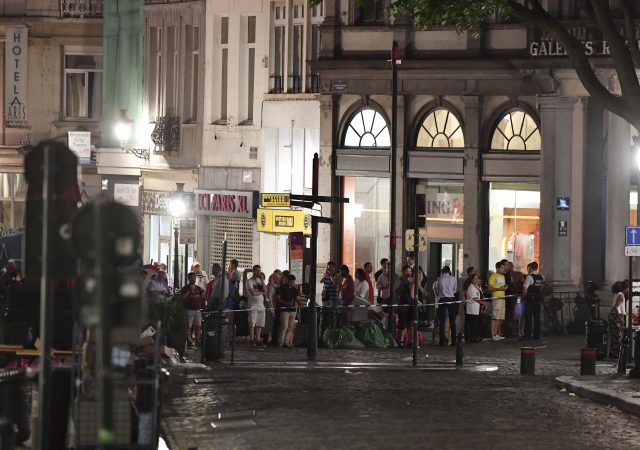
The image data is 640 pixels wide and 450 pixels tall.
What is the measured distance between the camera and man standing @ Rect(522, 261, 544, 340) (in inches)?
1355

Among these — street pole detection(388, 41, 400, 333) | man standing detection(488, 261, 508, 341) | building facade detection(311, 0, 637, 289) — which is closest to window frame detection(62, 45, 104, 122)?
building facade detection(311, 0, 637, 289)

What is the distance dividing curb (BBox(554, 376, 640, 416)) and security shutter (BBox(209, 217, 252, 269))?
2047 cm

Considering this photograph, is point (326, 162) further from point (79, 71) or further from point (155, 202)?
point (79, 71)

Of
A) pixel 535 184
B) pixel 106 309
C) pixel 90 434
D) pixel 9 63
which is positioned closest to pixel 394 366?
pixel 535 184

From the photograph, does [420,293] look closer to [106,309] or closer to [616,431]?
[616,431]

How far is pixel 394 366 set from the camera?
28438mm

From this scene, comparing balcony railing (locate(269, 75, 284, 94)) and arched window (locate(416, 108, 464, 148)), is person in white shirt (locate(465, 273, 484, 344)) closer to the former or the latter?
arched window (locate(416, 108, 464, 148))

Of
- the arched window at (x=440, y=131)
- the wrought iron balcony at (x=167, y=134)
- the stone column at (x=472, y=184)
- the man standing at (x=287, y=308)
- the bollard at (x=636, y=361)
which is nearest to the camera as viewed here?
the bollard at (x=636, y=361)

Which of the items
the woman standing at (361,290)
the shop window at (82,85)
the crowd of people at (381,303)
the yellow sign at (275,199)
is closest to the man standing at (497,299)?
the crowd of people at (381,303)

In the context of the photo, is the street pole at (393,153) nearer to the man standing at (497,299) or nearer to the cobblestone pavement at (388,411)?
the man standing at (497,299)

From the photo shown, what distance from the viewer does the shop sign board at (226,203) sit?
4469cm

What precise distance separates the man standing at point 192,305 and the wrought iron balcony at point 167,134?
14755 mm

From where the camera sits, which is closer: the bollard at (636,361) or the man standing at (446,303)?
the bollard at (636,361)

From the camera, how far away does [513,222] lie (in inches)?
1561
